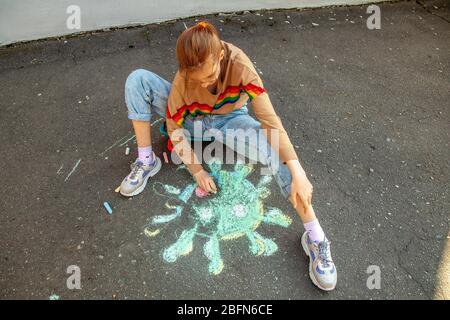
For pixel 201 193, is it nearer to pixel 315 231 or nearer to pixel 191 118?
pixel 191 118

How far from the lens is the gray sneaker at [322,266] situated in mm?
2037

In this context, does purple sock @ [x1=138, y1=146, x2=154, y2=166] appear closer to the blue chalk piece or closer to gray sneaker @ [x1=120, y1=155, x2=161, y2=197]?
gray sneaker @ [x1=120, y1=155, x2=161, y2=197]

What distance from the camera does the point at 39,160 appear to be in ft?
8.86

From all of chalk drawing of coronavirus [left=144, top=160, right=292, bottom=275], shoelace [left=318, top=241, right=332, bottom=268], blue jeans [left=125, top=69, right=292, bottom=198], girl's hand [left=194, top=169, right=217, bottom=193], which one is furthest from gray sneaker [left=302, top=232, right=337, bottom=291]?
girl's hand [left=194, top=169, right=217, bottom=193]

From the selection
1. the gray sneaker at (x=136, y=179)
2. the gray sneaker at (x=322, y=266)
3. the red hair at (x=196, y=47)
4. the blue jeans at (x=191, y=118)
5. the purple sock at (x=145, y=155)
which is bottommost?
the gray sneaker at (x=322, y=266)

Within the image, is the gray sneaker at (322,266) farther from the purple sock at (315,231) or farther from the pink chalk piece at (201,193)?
the pink chalk piece at (201,193)

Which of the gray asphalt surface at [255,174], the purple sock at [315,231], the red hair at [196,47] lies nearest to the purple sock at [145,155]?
the gray asphalt surface at [255,174]

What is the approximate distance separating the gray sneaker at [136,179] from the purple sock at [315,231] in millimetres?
1010

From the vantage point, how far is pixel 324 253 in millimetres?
2078

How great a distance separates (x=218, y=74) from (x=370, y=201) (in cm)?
121

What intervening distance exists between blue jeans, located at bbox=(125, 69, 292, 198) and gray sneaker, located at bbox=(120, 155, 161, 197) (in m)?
0.32

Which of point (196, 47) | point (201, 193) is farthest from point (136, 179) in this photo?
point (196, 47)
